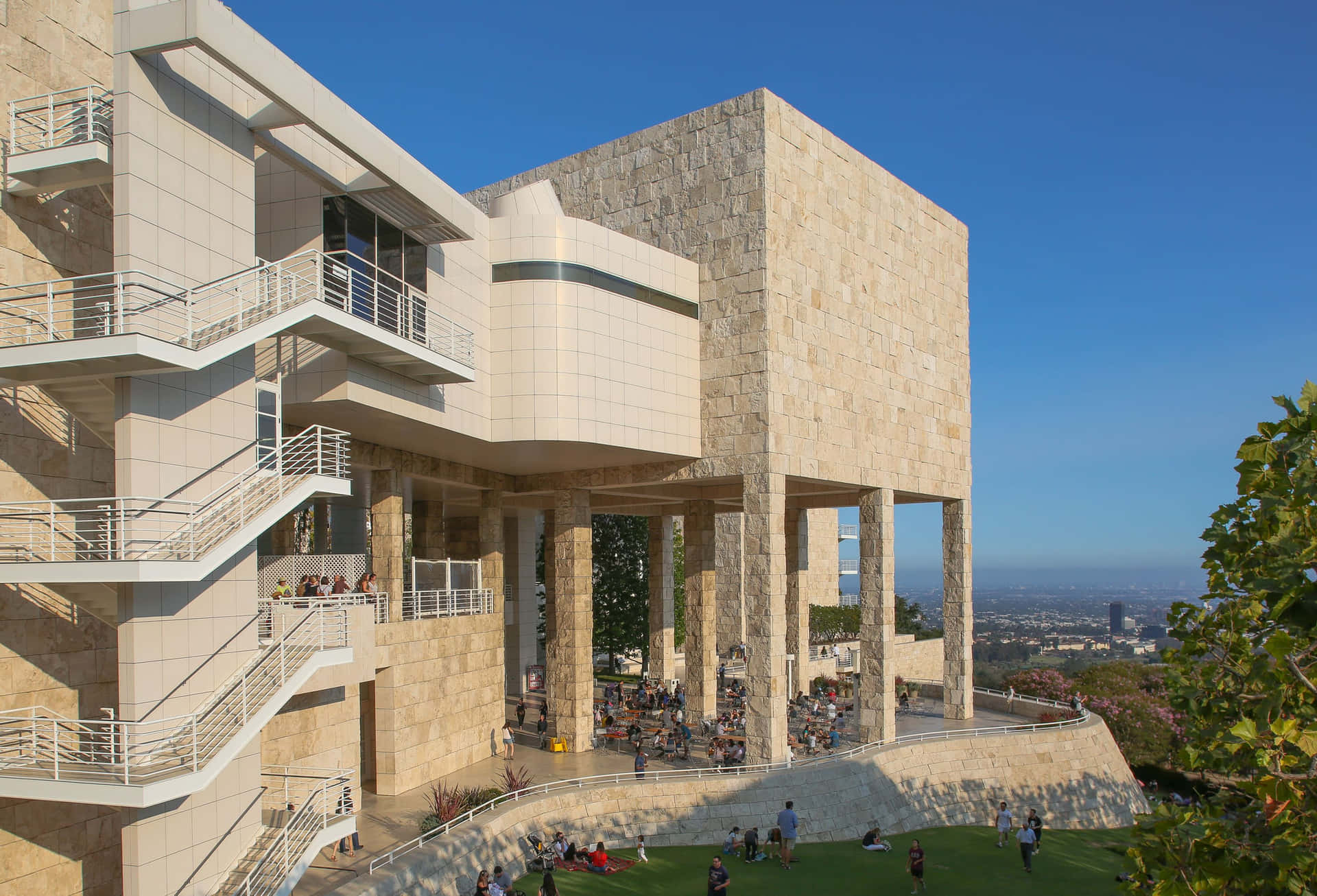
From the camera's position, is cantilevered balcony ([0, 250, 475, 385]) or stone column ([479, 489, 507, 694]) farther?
stone column ([479, 489, 507, 694])

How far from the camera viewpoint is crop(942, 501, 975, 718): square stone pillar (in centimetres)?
3534

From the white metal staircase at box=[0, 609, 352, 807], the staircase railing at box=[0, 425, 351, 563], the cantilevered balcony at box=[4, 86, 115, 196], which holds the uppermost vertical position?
the cantilevered balcony at box=[4, 86, 115, 196]

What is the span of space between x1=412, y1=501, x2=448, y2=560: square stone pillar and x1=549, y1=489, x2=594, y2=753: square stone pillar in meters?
3.96

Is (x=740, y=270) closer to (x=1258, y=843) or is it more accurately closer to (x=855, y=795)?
(x=855, y=795)

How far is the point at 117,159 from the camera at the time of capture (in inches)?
526

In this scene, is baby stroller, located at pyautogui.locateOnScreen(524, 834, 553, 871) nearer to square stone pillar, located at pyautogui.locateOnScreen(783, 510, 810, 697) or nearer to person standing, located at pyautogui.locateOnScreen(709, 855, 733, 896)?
person standing, located at pyautogui.locateOnScreen(709, 855, 733, 896)

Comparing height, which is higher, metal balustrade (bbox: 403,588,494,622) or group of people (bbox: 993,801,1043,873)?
metal balustrade (bbox: 403,588,494,622)

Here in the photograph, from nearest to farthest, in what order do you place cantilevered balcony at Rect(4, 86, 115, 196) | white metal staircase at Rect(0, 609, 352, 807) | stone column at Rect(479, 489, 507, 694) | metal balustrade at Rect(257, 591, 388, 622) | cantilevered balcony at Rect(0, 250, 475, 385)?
white metal staircase at Rect(0, 609, 352, 807) → cantilevered balcony at Rect(0, 250, 475, 385) → cantilevered balcony at Rect(4, 86, 115, 196) → metal balustrade at Rect(257, 591, 388, 622) → stone column at Rect(479, 489, 507, 694)

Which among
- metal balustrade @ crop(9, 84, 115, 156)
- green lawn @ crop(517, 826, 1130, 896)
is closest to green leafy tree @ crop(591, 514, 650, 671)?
green lawn @ crop(517, 826, 1130, 896)

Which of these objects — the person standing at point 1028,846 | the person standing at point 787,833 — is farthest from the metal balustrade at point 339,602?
the person standing at point 1028,846

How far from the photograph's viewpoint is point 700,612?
35594mm

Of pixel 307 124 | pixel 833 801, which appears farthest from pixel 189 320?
pixel 833 801

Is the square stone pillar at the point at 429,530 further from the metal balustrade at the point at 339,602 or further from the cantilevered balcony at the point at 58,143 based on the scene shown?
the cantilevered balcony at the point at 58,143

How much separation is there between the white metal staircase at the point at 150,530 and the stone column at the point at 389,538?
8860 millimetres
